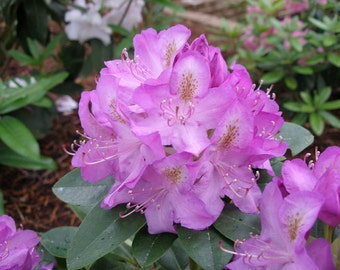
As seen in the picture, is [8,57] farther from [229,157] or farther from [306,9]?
[229,157]

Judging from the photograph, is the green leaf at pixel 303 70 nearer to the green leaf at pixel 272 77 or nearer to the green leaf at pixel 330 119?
the green leaf at pixel 272 77

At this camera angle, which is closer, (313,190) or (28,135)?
(313,190)

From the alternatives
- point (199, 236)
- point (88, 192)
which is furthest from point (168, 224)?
point (88, 192)

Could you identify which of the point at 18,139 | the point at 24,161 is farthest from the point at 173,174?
the point at 24,161

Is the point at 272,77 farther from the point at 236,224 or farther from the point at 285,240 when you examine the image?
the point at 285,240

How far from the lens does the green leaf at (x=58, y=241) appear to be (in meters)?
1.15

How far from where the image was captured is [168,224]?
84 cm

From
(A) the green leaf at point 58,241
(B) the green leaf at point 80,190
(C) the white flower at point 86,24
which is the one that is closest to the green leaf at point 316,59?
(C) the white flower at point 86,24

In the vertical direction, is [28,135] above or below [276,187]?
below

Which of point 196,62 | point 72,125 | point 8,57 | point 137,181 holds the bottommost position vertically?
point 72,125

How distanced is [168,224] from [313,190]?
0.25 metres

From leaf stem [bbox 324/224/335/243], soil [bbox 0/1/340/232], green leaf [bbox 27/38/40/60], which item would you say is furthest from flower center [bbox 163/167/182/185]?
green leaf [bbox 27/38/40/60]

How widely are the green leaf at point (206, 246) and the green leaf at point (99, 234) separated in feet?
0.27

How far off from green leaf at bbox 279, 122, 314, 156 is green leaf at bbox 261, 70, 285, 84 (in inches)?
59.7
